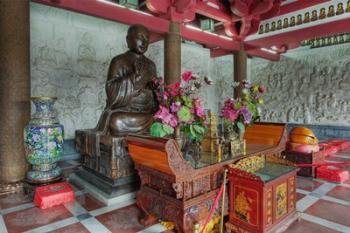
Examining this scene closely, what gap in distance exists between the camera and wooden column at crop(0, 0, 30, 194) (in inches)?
111

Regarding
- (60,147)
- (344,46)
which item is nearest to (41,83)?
(60,147)

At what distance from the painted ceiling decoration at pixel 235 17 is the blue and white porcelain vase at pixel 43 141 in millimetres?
1989

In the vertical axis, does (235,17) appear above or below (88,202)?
above

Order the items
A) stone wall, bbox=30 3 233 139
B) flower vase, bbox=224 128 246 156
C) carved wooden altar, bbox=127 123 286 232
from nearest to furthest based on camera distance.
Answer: carved wooden altar, bbox=127 123 286 232, flower vase, bbox=224 128 246 156, stone wall, bbox=30 3 233 139

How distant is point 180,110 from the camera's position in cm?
182

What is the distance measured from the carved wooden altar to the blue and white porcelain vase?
129cm

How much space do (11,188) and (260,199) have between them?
283 cm

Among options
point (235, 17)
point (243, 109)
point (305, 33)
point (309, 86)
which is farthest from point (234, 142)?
point (309, 86)

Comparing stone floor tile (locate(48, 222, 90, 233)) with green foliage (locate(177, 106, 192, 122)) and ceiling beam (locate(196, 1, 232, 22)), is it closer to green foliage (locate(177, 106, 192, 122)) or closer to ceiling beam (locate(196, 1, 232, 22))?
green foliage (locate(177, 106, 192, 122))

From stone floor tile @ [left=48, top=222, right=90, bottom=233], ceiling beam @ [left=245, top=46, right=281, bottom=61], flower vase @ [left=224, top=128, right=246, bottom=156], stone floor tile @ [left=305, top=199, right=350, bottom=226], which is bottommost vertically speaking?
stone floor tile @ [left=48, top=222, right=90, bottom=233]

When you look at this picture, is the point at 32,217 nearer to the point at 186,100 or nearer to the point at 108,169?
the point at 108,169

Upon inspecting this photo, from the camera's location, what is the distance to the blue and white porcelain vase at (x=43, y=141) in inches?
101

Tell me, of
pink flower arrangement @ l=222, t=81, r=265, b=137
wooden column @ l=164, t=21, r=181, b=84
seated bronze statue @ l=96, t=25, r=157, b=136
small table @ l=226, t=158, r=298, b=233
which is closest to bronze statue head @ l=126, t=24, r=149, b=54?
seated bronze statue @ l=96, t=25, r=157, b=136

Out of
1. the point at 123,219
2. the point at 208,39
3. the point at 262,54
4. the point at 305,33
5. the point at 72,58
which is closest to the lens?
the point at 123,219
